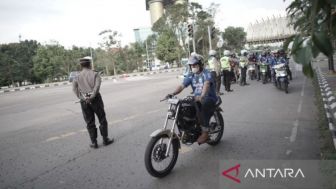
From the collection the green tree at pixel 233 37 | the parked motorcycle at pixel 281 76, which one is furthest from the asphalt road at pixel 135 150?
the green tree at pixel 233 37

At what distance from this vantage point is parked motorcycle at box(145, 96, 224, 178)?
415 centimetres

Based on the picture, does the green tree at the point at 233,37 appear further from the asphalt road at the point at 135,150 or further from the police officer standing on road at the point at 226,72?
the asphalt road at the point at 135,150

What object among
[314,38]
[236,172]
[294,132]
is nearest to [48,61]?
[294,132]

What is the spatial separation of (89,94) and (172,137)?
94.4 inches

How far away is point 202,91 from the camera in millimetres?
4906

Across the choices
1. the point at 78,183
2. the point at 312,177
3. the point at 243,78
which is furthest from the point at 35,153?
the point at 243,78

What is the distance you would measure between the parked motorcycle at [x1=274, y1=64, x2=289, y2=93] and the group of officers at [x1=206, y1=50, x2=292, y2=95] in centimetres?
47

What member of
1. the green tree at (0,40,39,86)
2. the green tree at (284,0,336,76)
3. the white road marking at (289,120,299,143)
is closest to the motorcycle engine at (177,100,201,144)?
the white road marking at (289,120,299,143)

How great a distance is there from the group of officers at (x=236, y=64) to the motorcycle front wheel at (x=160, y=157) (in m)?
5.91

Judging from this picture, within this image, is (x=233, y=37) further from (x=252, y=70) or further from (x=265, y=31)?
(x=252, y=70)

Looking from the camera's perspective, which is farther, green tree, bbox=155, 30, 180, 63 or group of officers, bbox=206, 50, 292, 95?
green tree, bbox=155, 30, 180, 63

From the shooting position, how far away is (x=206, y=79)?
4.99 m

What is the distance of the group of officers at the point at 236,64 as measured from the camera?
1202 cm

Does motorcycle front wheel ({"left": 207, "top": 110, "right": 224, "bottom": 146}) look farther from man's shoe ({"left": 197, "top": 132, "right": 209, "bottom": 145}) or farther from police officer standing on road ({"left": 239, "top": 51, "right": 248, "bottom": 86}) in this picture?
police officer standing on road ({"left": 239, "top": 51, "right": 248, "bottom": 86})
